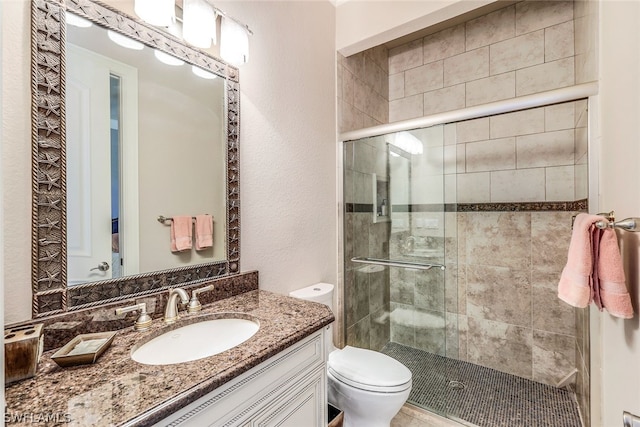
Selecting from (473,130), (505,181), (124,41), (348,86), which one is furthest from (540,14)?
(124,41)

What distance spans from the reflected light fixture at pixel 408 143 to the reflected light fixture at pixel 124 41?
149cm

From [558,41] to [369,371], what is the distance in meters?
2.53

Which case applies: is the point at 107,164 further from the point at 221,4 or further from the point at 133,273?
the point at 221,4

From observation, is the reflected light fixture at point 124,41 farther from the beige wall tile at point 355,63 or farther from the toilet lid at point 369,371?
the toilet lid at point 369,371

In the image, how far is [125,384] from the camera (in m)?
0.71

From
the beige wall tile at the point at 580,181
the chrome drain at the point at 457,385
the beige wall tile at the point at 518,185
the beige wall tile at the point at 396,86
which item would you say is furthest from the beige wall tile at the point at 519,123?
the chrome drain at the point at 457,385

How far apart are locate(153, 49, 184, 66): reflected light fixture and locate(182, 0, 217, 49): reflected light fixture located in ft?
0.29

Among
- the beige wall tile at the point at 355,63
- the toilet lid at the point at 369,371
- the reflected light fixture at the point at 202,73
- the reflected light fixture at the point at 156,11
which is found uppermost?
the beige wall tile at the point at 355,63

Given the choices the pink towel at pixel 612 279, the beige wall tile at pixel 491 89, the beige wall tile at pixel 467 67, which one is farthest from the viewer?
the beige wall tile at pixel 467 67

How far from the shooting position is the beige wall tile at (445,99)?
2490 millimetres

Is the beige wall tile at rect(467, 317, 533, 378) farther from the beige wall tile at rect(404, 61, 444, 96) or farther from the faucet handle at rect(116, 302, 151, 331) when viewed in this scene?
the faucet handle at rect(116, 302, 151, 331)

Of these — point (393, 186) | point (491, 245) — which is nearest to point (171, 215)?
point (393, 186)

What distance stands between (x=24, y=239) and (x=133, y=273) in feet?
1.06

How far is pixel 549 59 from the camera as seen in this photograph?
7.00 feet
